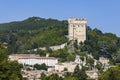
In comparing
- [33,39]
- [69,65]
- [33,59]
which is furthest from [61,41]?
[69,65]

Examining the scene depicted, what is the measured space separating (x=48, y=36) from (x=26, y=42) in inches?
200

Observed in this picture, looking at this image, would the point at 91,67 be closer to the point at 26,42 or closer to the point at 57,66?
the point at 57,66

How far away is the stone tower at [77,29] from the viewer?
126 metres

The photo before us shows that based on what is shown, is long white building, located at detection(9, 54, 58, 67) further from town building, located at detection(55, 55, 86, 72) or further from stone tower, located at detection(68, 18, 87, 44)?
stone tower, located at detection(68, 18, 87, 44)

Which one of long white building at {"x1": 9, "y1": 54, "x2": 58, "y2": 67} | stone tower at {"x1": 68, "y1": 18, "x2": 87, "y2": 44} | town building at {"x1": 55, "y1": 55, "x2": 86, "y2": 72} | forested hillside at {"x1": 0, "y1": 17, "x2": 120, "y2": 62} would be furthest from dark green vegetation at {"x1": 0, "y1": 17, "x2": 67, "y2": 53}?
town building at {"x1": 55, "y1": 55, "x2": 86, "y2": 72}

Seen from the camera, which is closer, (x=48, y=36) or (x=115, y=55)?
(x=115, y=55)

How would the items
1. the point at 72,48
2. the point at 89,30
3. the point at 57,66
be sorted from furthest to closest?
the point at 89,30, the point at 72,48, the point at 57,66

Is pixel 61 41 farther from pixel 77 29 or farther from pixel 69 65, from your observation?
pixel 69 65

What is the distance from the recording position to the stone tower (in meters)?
126

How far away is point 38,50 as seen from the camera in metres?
129

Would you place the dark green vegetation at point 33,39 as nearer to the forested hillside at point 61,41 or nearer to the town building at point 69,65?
the forested hillside at point 61,41

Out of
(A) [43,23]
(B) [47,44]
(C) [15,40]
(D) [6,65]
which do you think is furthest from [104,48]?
(D) [6,65]

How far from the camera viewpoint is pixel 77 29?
130 meters

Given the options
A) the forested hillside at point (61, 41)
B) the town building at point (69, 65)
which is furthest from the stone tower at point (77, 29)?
the town building at point (69, 65)
